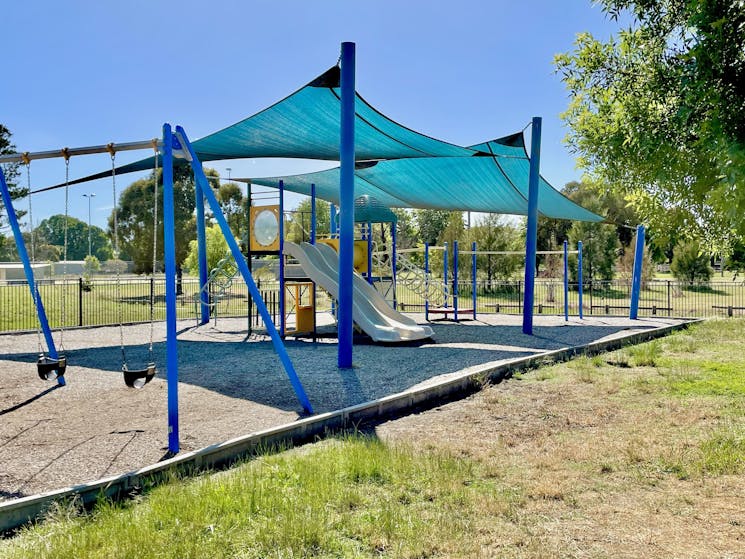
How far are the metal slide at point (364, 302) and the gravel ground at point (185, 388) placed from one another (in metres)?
0.45

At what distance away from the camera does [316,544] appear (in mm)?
3371

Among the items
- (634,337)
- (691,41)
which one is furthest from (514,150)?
(691,41)

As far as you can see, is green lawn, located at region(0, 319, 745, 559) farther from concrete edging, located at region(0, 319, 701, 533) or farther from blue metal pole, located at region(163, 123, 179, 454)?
blue metal pole, located at region(163, 123, 179, 454)

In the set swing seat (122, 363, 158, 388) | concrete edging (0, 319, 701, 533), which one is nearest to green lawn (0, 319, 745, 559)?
concrete edging (0, 319, 701, 533)

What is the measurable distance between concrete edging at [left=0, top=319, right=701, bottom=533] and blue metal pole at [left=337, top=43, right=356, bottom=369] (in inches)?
76.1

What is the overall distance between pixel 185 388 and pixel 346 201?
11.6 ft

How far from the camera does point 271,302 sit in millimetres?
18938

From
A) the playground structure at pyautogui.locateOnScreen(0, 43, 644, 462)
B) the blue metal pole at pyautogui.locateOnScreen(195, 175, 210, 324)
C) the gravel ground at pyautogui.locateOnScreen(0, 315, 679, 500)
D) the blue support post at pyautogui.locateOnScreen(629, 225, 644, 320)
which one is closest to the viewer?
the gravel ground at pyautogui.locateOnScreen(0, 315, 679, 500)

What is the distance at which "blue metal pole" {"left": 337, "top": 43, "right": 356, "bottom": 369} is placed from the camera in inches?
351

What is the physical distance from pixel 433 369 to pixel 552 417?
9.48 feet

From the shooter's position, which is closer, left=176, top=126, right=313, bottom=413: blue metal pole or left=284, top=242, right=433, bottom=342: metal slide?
left=176, top=126, right=313, bottom=413: blue metal pole

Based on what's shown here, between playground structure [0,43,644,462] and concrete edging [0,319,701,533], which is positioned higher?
playground structure [0,43,644,462]

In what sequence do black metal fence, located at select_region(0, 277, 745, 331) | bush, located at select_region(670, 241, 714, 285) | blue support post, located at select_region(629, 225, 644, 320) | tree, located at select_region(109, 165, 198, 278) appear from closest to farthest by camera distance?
1. blue support post, located at select_region(629, 225, 644, 320)
2. black metal fence, located at select_region(0, 277, 745, 331)
3. bush, located at select_region(670, 241, 714, 285)
4. tree, located at select_region(109, 165, 198, 278)

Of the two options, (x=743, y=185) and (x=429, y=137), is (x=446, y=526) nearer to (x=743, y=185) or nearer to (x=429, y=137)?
(x=743, y=185)
